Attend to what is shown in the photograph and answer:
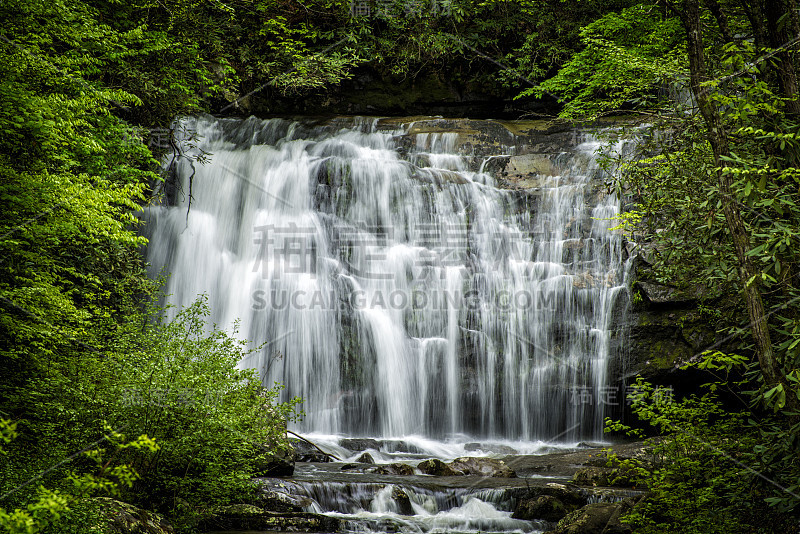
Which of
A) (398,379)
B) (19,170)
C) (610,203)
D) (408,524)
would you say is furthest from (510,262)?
(19,170)

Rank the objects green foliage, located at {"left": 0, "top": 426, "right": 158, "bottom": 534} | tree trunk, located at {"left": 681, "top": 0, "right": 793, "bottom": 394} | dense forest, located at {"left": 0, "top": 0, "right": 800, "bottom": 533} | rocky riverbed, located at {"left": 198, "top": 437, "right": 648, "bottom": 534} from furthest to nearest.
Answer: rocky riverbed, located at {"left": 198, "top": 437, "right": 648, "bottom": 534} < dense forest, located at {"left": 0, "top": 0, "right": 800, "bottom": 533} < tree trunk, located at {"left": 681, "top": 0, "right": 793, "bottom": 394} < green foliage, located at {"left": 0, "top": 426, "right": 158, "bottom": 534}

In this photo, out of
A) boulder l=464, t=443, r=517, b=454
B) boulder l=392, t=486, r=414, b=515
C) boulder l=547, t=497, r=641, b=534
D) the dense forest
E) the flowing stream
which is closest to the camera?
the dense forest

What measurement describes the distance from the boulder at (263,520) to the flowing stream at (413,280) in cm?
368

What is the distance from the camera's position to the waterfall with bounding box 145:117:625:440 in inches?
514

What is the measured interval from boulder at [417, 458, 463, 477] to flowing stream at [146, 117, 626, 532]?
4.36 ft

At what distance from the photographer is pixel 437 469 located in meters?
9.62

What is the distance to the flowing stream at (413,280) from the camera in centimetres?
1299

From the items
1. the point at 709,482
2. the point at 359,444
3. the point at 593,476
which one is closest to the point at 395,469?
the point at 359,444

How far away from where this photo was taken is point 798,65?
541 centimetres
